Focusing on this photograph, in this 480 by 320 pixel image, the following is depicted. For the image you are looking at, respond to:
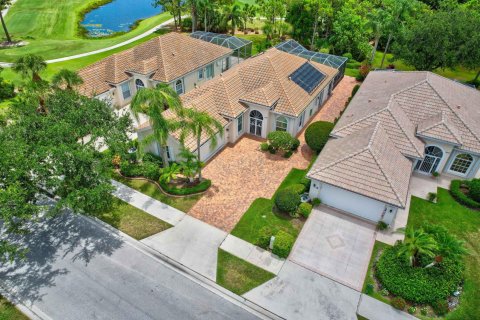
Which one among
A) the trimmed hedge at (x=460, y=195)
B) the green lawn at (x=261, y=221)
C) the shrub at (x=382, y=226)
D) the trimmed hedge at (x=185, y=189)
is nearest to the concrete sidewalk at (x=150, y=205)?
the trimmed hedge at (x=185, y=189)

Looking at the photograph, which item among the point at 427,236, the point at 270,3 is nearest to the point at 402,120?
the point at 427,236

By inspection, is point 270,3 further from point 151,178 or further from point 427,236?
point 427,236

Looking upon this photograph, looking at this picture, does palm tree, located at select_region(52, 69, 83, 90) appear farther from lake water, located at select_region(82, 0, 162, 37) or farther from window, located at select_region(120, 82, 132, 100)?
lake water, located at select_region(82, 0, 162, 37)

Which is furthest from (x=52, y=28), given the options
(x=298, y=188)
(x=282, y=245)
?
(x=282, y=245)

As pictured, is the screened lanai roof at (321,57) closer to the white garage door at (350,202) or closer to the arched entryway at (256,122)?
the arched entryway at (256,122)

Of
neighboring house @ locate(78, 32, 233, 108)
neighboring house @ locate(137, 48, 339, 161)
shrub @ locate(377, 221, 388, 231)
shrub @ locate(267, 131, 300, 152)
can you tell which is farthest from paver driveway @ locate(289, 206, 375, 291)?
neighboring house @ locate(78, 32, 233, 108)

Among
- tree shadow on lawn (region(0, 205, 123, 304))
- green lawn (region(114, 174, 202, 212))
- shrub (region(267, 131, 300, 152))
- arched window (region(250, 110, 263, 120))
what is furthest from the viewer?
arched window (region(250, 110, 263, 120))

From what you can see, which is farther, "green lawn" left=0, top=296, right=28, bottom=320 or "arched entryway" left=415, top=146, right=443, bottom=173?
"arched entryway" left=415, top=146, right=443, bottom=173
